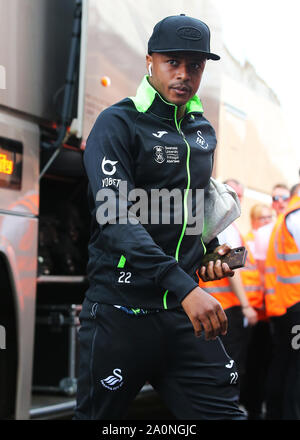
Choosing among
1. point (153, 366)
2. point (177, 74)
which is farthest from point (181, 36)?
point (153, 366)

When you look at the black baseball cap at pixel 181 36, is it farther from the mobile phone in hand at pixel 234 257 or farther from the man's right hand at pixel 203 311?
the man's right hand at pixel 203 311

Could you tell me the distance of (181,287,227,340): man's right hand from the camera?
2086mm

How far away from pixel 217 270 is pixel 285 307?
272 centimetres

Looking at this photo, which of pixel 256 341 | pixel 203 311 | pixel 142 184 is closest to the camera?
pixel 203 311

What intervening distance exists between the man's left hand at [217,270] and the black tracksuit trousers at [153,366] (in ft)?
0.51

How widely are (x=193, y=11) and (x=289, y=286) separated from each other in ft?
6.67

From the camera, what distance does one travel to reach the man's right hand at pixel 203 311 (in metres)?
2.09

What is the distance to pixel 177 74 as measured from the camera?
240cm

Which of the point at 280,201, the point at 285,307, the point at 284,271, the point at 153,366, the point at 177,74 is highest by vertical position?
the point at 280,201

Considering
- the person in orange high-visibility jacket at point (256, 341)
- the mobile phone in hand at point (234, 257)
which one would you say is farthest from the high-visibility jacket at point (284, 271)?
the mobile phone in hand at point (234, 257)

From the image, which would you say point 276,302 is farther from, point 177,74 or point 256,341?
point 177,74

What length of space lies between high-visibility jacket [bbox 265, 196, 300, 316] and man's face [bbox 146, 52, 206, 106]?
2556 mm

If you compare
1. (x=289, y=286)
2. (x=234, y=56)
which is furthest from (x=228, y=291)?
(x=234, y=56)

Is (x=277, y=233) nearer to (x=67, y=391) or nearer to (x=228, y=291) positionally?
(x=228, y=291)
